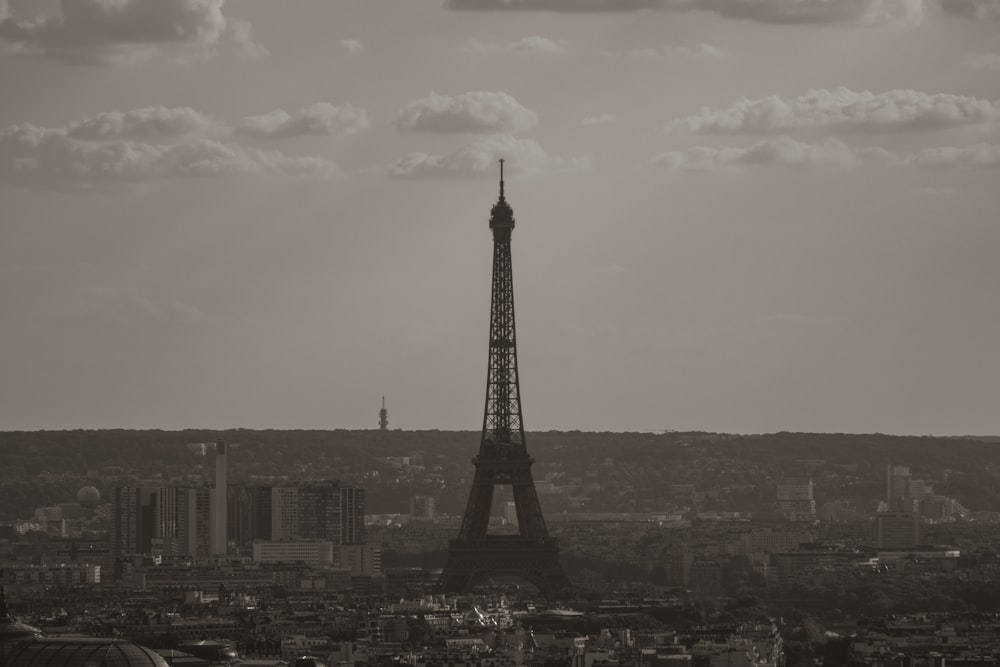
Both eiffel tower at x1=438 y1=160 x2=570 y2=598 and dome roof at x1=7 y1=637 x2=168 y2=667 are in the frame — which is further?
eiffel tower at x1=438 y1=160 x2=570 y2=598

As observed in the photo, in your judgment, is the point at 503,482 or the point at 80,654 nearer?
the point at 80,654

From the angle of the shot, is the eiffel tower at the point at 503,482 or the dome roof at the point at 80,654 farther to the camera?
the eiffel tower at the point at 503,482

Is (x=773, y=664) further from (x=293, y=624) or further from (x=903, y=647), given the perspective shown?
(x=293, y=624)

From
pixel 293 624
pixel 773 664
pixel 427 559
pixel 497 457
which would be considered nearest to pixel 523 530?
pixel 497 457
